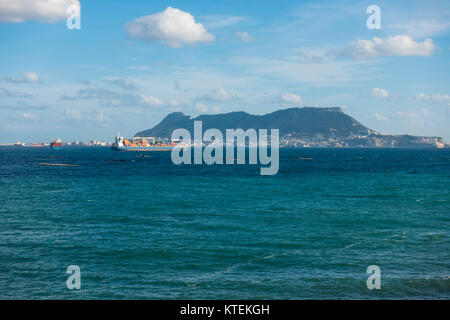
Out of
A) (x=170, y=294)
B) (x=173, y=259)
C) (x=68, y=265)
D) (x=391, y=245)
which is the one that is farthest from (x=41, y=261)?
(x=391, y=245)

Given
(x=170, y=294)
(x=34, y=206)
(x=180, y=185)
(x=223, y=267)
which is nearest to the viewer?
(x=170, y=294)

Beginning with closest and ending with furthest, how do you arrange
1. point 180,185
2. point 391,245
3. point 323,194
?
point 391,245
point 323,194
point 180,185

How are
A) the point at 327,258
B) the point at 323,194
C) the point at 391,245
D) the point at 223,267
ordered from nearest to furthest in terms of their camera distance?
the point at 223,267
the point at 327,258
the point at 391,245
the point at 323,194

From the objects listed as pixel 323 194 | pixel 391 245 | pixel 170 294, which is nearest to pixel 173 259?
pixel 170 294

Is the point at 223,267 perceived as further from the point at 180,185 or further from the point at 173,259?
the point at 180,185

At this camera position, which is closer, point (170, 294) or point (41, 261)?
point (170, 294)

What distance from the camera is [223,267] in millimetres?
28656
